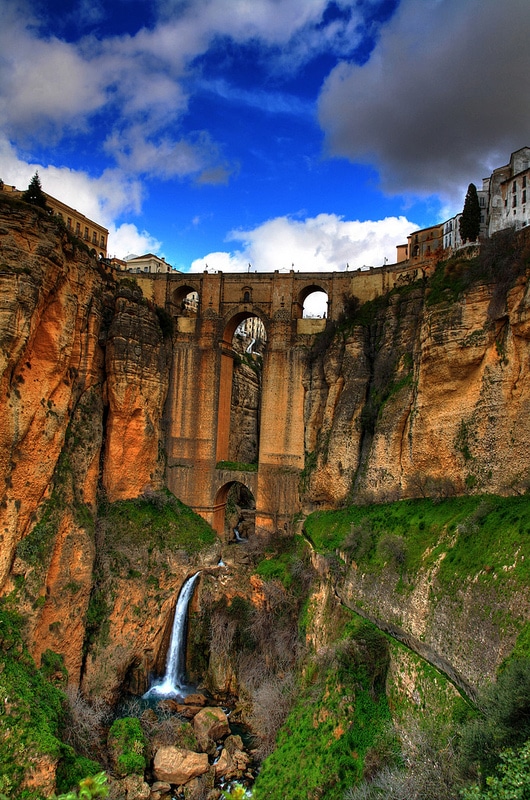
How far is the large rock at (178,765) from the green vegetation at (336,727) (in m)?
3.03

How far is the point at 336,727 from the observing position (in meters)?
13.9

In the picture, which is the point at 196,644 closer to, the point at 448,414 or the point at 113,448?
the point at 113,448

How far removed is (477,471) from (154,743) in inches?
537

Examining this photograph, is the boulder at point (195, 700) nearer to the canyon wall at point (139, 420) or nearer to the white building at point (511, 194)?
the canyon wall at point (139, 420)

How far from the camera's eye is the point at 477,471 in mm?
16906

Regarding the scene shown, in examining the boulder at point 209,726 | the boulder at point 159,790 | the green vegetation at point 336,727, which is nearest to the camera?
the green vegetation at point 336,727

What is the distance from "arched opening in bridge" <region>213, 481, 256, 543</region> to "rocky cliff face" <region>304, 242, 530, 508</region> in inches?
215

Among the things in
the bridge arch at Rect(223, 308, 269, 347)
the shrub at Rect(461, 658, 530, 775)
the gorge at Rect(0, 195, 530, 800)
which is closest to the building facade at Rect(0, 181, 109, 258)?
the gorge at Rect(0, 195, 530, 800)

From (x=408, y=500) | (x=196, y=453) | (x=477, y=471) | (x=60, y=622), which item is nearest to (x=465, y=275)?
(x=477, y=471)

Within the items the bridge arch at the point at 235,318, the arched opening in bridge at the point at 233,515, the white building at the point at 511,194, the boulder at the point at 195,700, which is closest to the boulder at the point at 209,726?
the boulder at the point at 195,700

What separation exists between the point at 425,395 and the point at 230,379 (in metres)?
13.6

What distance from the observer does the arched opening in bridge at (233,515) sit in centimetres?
2909

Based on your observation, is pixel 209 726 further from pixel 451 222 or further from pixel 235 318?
pixel 451 222

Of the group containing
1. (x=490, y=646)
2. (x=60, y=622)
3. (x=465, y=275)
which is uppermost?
(x=465, y=275)
